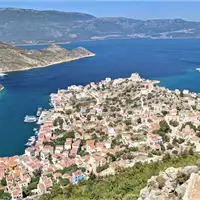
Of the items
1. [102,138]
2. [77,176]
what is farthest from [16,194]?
[102,138]

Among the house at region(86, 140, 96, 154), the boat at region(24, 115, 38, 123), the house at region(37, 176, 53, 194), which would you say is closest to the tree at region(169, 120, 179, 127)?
the house at region(86, 140, 96, 154)

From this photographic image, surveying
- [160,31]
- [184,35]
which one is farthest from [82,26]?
[184,35]

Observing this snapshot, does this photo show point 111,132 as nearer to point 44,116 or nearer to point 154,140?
point 154,140

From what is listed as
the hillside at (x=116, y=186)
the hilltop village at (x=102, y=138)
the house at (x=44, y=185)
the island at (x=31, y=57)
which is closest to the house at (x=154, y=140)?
the hilltop village at (x=102, y=138)

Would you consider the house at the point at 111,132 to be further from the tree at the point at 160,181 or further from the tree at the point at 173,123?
the tree at the point at 160,181

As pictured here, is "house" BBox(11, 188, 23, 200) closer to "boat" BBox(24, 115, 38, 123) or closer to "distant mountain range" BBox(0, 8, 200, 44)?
"boat" BBox(24, 115, 38, 123)

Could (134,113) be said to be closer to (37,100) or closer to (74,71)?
(37,100)
